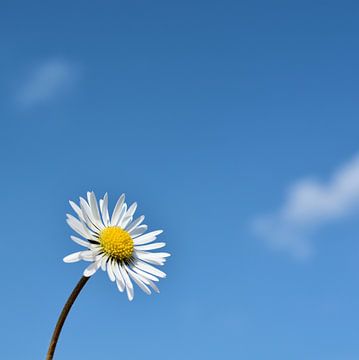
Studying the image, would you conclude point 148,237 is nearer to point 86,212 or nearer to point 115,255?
point 115,255

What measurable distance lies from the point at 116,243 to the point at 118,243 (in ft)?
0.09

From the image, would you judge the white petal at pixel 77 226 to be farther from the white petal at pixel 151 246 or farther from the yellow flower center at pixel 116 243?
the white petal at pixel 151 246

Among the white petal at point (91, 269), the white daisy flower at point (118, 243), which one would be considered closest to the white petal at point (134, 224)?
the white daisy flower at point (118, 243)

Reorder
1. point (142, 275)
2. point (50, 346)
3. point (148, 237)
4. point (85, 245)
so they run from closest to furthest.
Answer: point (50, 346) < point (85, 245) < point (142, 275) < point (148, 237)

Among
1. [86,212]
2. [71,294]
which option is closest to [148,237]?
[86,212]

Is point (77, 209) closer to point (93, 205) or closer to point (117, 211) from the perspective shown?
point (93, 205)

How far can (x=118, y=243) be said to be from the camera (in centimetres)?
288

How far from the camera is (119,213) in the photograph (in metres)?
3.05

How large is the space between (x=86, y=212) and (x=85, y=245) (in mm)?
186

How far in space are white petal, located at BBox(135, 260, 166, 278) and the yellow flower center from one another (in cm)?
8

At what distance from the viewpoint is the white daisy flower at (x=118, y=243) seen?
2557mm

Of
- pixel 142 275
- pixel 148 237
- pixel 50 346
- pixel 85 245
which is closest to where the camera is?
pixel 50 346

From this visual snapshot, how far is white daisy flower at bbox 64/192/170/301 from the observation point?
8.39 ft

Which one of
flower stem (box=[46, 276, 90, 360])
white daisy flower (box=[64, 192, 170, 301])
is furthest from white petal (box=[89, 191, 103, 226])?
flower stem (box=[46, 276, 90, 360])
